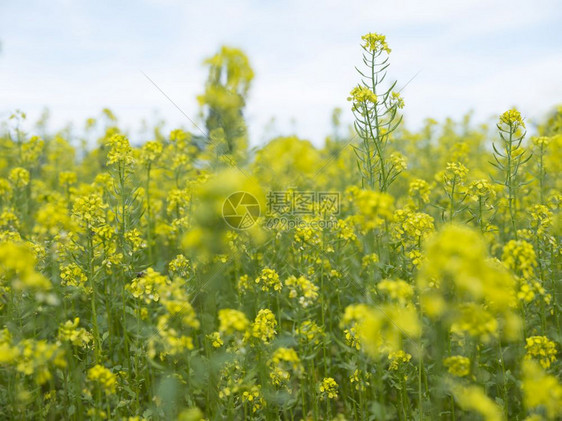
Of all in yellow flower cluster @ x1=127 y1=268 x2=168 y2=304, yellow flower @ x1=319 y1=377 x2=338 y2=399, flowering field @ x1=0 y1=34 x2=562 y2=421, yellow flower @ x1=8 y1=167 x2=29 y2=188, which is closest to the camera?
flowering field @ x1=0 y1=34 x2=562 y2=421

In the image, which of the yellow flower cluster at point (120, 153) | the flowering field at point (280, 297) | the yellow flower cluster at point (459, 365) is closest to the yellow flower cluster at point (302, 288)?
the flowering field at point (280, 297)

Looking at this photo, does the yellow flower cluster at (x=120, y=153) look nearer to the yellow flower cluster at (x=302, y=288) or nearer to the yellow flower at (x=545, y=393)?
the yellow flower cluster at (x=302, y=288)

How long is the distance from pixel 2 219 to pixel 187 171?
1787mm

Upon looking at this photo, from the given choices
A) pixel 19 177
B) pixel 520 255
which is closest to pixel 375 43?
pixel 520 255

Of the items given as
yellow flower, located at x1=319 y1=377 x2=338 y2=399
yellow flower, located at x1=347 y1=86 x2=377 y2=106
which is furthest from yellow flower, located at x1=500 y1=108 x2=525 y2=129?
yellow flower, located at x1=319 y1=377 x2=338 y2=399

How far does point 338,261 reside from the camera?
316 centimetres

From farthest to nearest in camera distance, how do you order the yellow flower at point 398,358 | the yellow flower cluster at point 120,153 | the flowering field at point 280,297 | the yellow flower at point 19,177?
1. the yellow flower at point 19,177
2. the yellow flower cluster at point 120,153
3. the yellow flower at point 398,358
4. the flowering field at point 280,297

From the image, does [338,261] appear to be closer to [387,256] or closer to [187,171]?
[387,256]

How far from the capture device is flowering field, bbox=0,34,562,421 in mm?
1888

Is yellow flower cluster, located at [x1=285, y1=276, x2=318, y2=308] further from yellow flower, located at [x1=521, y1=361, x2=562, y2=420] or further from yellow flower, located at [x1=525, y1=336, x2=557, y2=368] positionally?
A: yellow flower, located at [x1=525, y1=336, x2=557, y2=368]

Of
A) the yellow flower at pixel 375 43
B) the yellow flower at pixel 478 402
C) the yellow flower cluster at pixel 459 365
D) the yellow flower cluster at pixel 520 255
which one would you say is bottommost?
the yellow flower at pixel 478 402

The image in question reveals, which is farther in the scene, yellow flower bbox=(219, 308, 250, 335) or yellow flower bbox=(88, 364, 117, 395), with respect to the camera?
yellow flower bbox=(88, 364, 117, 395)

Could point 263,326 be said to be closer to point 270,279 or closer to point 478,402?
point 270,279

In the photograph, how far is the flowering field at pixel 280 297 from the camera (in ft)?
6.19
